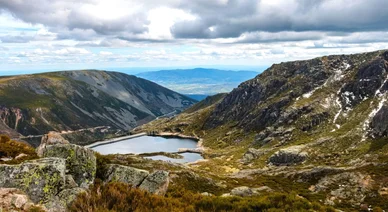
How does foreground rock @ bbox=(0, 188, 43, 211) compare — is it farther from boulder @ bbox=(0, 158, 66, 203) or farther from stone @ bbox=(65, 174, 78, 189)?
stone @ bbox=(65, 174, 78, 189)

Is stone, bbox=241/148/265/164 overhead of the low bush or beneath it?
beneath

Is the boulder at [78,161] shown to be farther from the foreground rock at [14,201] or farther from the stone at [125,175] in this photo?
the foreground rock at [14,201]

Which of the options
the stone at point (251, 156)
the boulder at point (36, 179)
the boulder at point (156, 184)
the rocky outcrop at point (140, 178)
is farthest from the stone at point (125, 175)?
the stone at point (251, 156)

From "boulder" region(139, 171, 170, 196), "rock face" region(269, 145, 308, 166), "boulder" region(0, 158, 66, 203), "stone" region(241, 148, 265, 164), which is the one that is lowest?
"stone" region(241, 148, 265, 164)

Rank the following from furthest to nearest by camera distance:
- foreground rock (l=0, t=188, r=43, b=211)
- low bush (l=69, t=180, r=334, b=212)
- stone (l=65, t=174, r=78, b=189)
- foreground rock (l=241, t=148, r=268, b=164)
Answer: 1. foreground rock (l=241, t=148, r=268, b=164)
2. stone (l=65, t=174, r=78, b=189)
3. low bush (l=69, t=180, r=334, b=212)
4. foreground rock (l=0, t=188, r=43, b=211)

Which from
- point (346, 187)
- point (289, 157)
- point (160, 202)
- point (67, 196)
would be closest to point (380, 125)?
point (289, 157)

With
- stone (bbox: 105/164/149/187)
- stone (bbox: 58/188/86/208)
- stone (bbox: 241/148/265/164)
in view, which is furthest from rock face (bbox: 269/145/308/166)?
stone (bbox: 58/188/86/208)

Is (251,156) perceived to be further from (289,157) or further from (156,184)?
(156,184)
